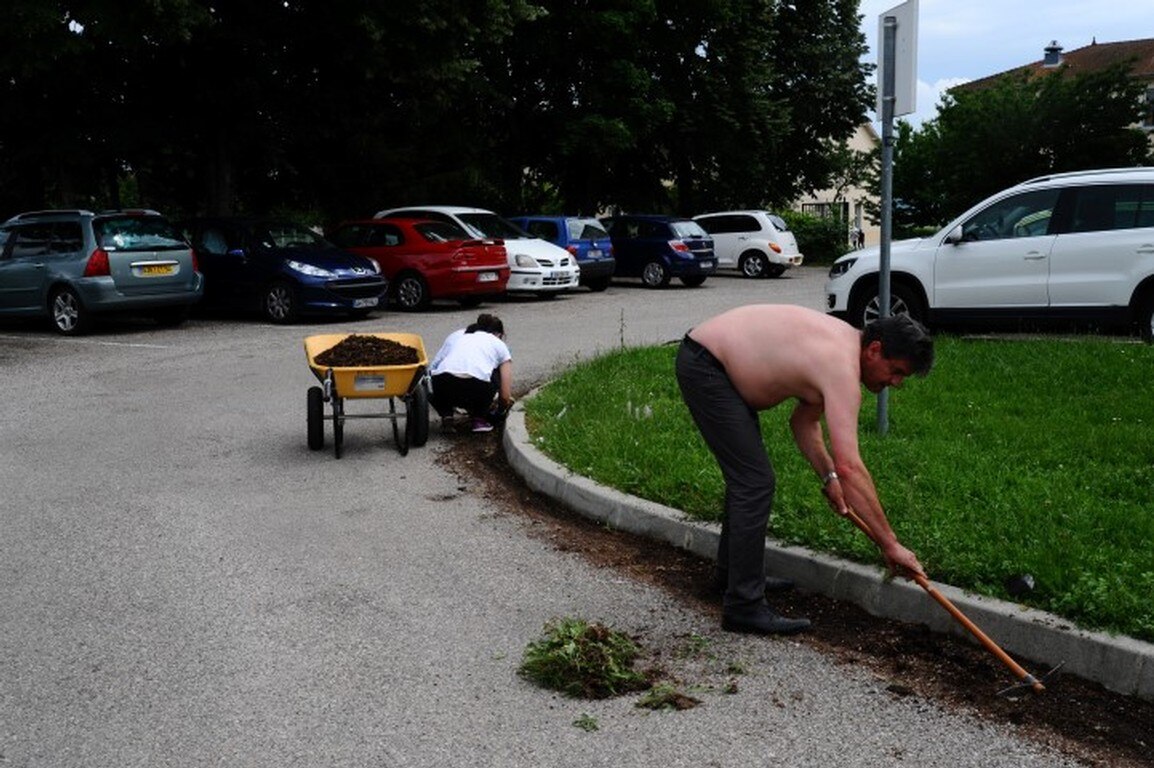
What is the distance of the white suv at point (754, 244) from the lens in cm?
3194

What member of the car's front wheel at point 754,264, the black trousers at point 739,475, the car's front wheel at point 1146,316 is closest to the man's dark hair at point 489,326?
the black trousers at point 739,475

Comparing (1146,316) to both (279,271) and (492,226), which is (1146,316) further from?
(492,226)

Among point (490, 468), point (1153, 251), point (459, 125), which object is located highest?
point (459, 125)

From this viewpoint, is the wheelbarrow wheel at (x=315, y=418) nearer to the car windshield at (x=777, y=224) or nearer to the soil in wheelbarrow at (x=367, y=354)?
the soil in wheelbarrow at (x=367, y=354)

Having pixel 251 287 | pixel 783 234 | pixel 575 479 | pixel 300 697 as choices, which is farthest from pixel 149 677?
pixel 783 234

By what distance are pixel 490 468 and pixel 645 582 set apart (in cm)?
299

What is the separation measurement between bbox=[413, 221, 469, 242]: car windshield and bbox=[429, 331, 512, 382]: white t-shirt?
11.7 meters

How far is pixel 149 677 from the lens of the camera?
484 centimetres

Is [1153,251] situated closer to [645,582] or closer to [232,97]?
[645,582]

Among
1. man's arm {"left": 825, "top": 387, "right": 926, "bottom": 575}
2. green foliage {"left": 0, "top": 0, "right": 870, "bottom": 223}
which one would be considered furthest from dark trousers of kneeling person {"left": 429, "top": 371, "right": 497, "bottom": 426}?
green foliage {"left": 0, "top": 0, "right": 870, "bottom": 223}

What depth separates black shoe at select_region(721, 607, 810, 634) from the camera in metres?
5.31

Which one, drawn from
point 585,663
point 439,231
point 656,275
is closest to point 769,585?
point 585,663

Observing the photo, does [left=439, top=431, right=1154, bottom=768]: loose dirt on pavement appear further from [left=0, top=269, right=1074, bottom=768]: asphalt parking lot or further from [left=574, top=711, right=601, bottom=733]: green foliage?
[left=574, top=711, right=601, bottom=733]: green foliage

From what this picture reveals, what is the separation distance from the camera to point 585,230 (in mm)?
26328
